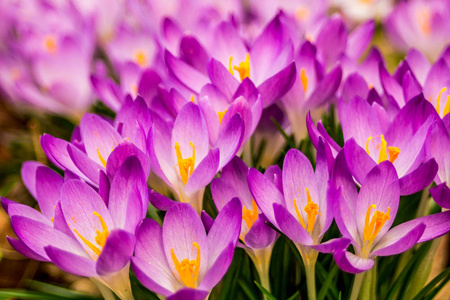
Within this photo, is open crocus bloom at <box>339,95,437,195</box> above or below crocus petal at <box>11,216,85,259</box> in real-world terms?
above

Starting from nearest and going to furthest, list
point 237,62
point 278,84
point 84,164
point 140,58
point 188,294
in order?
1. point 188,294
2. point 84,164
3. point 278,84
4. point 237,62
5. point 140,58

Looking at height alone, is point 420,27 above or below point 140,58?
above

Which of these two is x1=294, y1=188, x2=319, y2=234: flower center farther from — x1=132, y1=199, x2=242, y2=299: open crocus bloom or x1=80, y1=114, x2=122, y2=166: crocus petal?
x1=80, y1=114, x2=122, y2=166: crocus petal

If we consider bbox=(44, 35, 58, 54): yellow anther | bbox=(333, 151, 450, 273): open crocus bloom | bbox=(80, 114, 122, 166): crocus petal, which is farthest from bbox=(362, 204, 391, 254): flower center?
bbox=(44, 35, 58, 54): yellow anther

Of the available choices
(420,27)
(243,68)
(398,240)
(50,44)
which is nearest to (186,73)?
(243,68)

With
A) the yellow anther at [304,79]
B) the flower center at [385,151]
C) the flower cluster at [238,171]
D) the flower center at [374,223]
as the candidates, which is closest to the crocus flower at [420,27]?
the flower cluster at [238,171]

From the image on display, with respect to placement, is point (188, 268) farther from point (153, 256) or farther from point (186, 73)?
point (186, 73)
